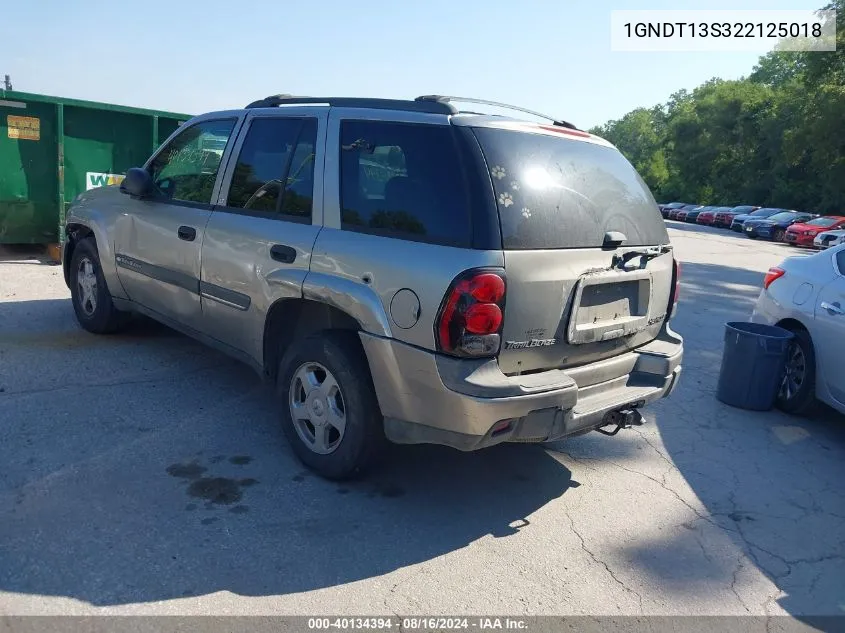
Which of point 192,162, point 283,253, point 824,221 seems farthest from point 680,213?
point 283,253

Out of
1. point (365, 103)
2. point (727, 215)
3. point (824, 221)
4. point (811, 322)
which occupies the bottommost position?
point (811, 322)

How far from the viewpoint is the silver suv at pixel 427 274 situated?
332 cm

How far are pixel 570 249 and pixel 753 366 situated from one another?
116 inches

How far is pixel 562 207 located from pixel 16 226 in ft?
27.2

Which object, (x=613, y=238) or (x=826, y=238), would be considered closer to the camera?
(x=613, y=238)

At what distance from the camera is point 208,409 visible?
16.0 ft

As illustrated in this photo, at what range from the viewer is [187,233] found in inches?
191

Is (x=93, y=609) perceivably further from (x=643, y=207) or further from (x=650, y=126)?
(x=650, y=126)

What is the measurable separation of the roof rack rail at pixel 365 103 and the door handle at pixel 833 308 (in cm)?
347

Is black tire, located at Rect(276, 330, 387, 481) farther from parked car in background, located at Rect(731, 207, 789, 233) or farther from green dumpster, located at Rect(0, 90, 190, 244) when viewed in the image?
parked car in background, located at Rect(731, 207, 789, 233)

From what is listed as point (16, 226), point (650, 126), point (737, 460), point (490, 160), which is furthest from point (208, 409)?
point (650, 126)

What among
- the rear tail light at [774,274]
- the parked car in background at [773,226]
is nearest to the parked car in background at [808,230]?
the parked car in background at [773,226]

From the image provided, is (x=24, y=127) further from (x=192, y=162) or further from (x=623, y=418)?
(x=623, y=418)

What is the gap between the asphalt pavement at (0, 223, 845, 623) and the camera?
305 centimetres
